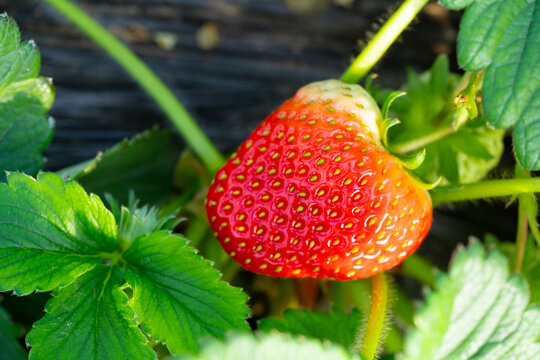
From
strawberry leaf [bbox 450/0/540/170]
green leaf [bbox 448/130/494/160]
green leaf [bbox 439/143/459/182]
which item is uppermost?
strawberry leaf [bbox 450/0/540/170]

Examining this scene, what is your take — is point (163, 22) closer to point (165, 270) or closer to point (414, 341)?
point (165, 270)

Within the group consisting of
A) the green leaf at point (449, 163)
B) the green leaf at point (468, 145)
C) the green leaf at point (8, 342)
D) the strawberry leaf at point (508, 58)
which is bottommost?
the green leaf at point (8, 342)

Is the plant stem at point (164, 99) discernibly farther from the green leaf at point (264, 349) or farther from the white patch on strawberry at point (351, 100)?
the green leaf at point (264, 349)

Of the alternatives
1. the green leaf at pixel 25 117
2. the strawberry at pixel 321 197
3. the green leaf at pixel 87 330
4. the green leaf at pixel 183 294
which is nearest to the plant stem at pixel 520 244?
the strawberry at pixel 321 197

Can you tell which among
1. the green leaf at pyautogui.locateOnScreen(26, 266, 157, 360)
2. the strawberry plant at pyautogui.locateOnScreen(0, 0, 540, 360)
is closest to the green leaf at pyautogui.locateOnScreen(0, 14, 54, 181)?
the strawberry plant at pyautogui.locateOnScreen(0, 0, 540, 360)

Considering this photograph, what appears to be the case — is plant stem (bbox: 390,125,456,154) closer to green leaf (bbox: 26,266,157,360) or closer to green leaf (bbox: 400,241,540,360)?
green leaf (bbox: 400,241,540,360)

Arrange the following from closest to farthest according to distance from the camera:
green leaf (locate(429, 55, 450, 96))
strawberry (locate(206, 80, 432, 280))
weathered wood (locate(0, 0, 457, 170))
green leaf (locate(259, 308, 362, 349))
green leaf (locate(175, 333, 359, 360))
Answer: green leaf (locate(175, 333, 359, 360)) → strawberry (locate(206, 80, 432, 280)) → green leaf (locate(259, 308, 362, 349)) → green leaf (locate(429, 55, 450, 96)) → weathered wood (locate(0, 0, 457, 170))
